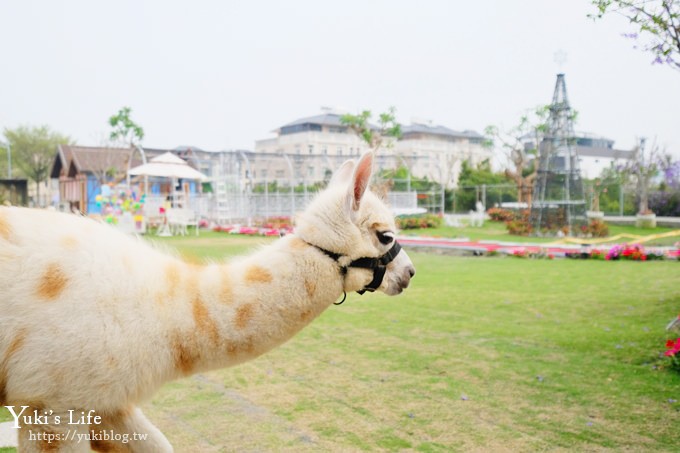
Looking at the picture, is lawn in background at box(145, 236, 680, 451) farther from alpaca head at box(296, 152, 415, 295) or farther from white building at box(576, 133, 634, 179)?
white building at box(576, 133, 634, 179)

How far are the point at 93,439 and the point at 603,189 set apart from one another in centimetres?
3582

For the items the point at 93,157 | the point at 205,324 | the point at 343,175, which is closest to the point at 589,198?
the point at 93,157

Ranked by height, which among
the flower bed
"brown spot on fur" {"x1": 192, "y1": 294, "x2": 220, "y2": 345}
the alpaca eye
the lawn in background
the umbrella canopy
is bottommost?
the lawn in background

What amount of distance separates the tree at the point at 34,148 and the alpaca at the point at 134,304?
55.0 metres

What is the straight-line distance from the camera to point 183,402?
4566 mm

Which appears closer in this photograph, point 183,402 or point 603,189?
point 183,402

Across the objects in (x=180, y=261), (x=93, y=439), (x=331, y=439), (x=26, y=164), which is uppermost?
(x=26, y=164)

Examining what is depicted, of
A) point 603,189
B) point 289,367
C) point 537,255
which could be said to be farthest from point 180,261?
point 603,189

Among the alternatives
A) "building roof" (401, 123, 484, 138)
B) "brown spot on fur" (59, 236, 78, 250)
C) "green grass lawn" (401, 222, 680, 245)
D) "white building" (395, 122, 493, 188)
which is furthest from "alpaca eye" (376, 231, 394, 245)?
"building roof" (401, 123, 484, 138)

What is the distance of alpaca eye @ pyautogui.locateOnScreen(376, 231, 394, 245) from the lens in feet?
8.77

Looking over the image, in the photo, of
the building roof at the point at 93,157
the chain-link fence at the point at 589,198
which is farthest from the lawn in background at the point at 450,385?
the building roof at the point at 93,157

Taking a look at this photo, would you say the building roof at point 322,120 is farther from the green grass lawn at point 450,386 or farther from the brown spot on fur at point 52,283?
the brown spot on fur at point 52,283

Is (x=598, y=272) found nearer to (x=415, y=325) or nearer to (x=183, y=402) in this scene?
Result: (x=415, y=325)

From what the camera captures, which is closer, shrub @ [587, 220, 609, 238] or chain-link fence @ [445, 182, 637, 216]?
shrub @ [587, 220, 609, 238]
